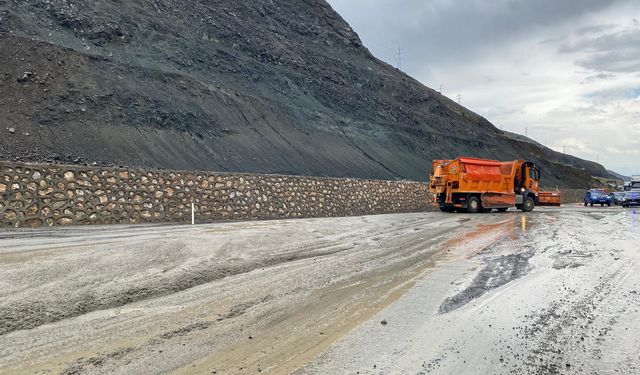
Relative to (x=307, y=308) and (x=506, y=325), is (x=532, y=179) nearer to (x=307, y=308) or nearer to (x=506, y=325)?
(x=506, y=325)

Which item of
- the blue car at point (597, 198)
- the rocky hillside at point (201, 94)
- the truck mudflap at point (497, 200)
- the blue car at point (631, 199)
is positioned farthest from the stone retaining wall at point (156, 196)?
the blue car at point (597, 198)

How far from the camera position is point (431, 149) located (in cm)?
4094

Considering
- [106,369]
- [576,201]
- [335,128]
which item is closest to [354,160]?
[335,128]

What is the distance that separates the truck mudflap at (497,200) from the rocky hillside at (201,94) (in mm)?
7463

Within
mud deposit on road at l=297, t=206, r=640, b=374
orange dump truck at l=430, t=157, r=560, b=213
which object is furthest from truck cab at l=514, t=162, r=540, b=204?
mud deposit on road at l=297, t=206, r=640, b=374

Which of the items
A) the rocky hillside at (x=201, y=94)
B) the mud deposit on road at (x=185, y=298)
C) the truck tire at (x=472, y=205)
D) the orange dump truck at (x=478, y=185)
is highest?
the rocky hillside at (x=201, y=94)

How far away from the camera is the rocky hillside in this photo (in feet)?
62.5

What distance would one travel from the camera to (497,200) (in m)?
26.0

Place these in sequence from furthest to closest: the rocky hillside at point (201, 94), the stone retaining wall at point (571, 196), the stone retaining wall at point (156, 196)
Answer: the stone retaining wall at point (571, 196) < the rocky hillside at point (201, 94) < the stone retaining wall at point (156, 196)

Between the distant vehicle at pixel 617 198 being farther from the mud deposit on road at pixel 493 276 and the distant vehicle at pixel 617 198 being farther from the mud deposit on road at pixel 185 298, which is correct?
the mud deposit on road at pixel 185 298

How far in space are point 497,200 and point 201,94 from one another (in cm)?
1747

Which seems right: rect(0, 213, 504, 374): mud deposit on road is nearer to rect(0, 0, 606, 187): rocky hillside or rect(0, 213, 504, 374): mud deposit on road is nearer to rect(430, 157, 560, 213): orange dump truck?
rect(0, 0, 606, 187): rocky hillside

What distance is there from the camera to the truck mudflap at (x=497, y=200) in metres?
25.5

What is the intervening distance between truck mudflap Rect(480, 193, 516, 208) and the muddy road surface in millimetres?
15419
